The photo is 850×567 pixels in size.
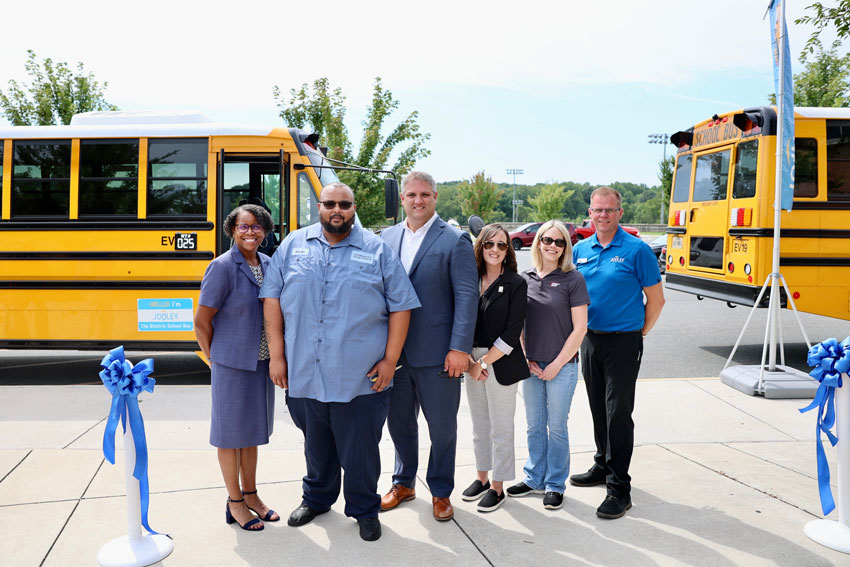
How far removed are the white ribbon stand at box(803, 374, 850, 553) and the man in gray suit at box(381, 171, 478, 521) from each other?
1.94 m

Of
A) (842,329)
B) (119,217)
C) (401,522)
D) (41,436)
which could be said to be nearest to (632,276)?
(401,522)

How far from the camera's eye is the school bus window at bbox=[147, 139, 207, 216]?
702cm

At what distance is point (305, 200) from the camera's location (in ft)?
23.9

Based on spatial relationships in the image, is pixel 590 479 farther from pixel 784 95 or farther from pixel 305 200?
pixel 784 95

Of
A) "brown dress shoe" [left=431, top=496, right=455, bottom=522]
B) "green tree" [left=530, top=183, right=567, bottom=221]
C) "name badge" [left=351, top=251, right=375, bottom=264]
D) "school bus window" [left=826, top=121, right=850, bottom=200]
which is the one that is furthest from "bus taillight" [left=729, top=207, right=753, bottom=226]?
"green tree" [left=530, top=183, right=567, bottom=221]

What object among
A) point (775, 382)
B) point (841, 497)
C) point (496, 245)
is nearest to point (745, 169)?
point (775, 382)

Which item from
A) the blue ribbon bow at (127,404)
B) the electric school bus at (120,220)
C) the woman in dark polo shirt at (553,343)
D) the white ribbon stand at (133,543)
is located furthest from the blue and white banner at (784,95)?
the white ribbon stand at (133,543)

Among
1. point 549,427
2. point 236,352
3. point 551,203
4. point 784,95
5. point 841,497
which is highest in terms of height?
point 551,203

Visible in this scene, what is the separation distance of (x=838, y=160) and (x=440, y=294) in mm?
6551

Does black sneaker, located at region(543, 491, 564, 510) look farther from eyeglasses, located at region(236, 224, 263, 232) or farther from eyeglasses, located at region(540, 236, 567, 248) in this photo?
eyeglasses, located at region(236, 224, 263, 232)

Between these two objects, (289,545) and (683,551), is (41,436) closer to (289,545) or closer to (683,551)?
(289,545)

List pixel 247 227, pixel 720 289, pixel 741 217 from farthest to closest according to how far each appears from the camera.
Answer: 1. pixel 720 289
2. pixel 741 217
3. pixel 247 227

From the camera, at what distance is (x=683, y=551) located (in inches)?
135

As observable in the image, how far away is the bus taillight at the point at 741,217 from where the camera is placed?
26.2ft
